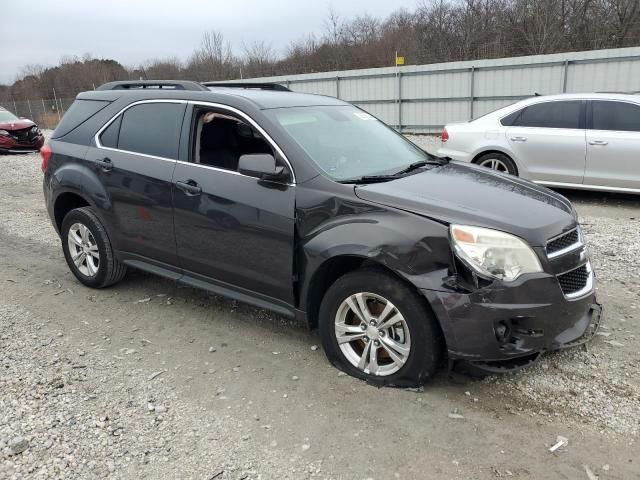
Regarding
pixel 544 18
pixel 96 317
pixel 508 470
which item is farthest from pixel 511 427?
pixel 544 18

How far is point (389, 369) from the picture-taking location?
3225mm

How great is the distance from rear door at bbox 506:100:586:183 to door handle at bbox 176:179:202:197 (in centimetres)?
568

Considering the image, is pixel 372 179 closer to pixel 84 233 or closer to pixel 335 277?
pixel 335 277

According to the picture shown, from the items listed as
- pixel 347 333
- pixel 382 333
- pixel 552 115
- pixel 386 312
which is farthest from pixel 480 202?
pixel 552 115

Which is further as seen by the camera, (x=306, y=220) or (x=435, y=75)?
(x=435, y=75)

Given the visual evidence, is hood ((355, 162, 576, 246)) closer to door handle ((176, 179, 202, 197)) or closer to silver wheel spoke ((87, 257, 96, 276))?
door handle ((176, 179, 202, 197))

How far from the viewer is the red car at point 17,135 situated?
15992 mm

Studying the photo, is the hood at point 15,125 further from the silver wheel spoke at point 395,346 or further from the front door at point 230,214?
the silver wheel spoke at point 395,346

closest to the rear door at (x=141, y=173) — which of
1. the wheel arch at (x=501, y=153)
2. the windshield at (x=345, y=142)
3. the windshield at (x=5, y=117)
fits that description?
the windshield at (x=345, y=142)

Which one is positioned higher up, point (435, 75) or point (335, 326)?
point (435, 75)

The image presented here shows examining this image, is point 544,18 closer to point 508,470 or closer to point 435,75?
point 435,75

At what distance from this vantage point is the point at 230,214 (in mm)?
3678

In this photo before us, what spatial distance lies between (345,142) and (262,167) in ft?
2.66

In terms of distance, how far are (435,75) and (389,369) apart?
16267 millimetres
